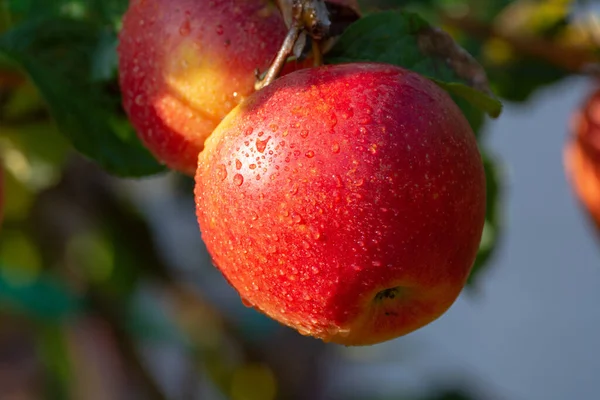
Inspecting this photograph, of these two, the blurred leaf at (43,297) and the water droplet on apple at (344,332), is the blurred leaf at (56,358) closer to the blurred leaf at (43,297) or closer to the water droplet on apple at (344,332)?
the blurred leaf at (43,297)

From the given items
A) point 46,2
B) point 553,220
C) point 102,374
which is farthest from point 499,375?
point 46,2

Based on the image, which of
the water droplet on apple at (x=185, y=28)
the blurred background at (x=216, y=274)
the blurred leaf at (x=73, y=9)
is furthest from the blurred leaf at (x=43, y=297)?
the water droplet on apple at (x=185, y=28)

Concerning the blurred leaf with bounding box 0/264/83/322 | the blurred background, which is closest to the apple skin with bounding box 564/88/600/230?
the blurred background

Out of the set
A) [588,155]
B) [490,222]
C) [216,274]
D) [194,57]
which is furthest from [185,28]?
[216,274]

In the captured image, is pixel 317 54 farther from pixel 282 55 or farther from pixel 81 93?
pixel 81 93

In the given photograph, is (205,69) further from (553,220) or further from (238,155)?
(553,220)
